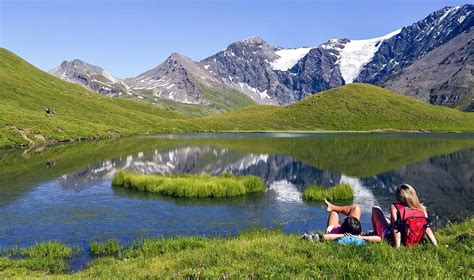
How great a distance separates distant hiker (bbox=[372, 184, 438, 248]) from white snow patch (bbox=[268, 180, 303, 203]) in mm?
27840

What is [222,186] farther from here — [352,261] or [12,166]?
[12,166]

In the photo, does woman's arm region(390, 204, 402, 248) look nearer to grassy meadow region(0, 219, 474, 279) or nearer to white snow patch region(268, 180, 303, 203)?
grassy meadow region(0, 219, 474, 279)

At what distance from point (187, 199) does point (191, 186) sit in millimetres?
2647

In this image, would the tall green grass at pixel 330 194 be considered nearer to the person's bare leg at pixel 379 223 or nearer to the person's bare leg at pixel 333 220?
the person's bare leg at pixel 333 220

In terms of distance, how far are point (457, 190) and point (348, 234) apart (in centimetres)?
4096

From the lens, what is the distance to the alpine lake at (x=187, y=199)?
1258 inches

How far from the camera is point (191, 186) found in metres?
46.7

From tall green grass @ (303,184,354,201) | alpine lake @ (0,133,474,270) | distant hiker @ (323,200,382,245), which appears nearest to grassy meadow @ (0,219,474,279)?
distant hiker @ (323,200,382,245)

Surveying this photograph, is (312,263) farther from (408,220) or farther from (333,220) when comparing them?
(333,220)

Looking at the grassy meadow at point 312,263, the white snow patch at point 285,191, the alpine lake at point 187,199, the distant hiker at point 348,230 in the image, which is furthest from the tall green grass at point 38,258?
the white snow patch at point 285,191

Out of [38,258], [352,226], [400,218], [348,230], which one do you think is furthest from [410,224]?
[38,258]

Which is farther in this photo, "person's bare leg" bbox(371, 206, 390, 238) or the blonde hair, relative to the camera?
"person's bare leg" bbox(371, 206, 390, 238)

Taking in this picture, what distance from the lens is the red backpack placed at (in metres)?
15.8

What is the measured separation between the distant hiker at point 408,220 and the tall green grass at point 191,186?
31.0 m
